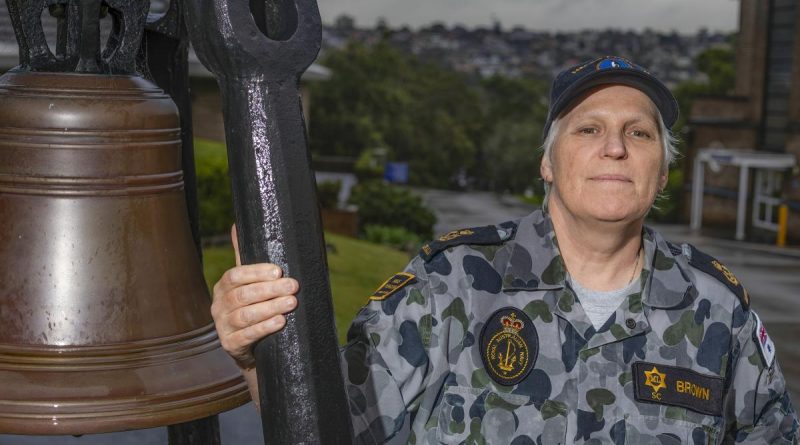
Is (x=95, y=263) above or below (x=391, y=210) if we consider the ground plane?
above

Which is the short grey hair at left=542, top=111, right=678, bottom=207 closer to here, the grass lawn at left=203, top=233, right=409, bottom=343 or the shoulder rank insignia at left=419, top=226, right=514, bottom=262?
the shoulder rank insignia at left=419, top=226, right=514, bottom=262

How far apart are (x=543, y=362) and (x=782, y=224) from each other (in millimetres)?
31001

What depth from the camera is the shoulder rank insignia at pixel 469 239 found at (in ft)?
9.59

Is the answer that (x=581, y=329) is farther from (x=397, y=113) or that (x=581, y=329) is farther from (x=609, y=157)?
(x=397, y=113)

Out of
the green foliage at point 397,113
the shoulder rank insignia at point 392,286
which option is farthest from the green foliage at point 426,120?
the shoulder rank insignia at point 392,286

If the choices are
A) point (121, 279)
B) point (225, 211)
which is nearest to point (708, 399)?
point (121, 279)

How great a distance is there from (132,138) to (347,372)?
0.80 m

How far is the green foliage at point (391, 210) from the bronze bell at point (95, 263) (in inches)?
950

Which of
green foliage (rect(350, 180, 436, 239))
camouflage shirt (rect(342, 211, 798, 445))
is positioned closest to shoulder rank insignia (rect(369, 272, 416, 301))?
camouflage shirt (rect(342, 211, 798, 445))

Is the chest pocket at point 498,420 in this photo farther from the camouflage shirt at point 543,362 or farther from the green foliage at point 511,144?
the green foliage at point 511,144

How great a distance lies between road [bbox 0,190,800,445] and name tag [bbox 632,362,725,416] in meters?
4.53

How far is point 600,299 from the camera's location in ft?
9.68

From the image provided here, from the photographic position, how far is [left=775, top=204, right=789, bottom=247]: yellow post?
3172 centimetres

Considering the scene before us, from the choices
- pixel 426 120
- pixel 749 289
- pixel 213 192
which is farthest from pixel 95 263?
pixel 426 120
